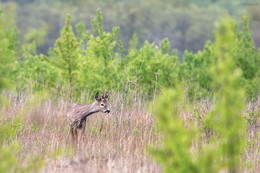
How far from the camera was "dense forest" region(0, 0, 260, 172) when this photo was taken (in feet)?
10.7

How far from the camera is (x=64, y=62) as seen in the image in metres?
13.6

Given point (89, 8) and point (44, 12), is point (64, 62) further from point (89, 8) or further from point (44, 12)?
point (89, 8)

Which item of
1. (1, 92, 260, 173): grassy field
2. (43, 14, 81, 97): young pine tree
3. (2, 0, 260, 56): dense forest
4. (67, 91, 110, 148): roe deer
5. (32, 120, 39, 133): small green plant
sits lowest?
(1, 92, 260, 173): grassy field

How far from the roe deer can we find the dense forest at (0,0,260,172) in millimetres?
200

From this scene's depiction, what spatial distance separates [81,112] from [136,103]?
1.99 metres

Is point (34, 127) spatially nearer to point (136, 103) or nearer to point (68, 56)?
point (136, 103)

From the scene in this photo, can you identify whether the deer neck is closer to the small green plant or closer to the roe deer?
the roe deer

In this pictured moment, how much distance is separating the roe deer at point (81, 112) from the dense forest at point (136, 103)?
0.20 m

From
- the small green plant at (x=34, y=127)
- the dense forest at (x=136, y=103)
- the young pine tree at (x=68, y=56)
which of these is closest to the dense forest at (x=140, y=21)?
the dense forest at (x=136, y=103)

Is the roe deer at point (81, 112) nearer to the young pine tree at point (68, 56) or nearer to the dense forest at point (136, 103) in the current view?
the dense forest at point (136, 103)

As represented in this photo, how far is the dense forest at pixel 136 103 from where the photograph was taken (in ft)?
10.7

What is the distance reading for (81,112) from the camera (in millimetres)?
7246

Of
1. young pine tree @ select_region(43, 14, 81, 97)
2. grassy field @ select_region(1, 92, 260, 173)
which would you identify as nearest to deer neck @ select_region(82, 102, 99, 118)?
grassy field @ select_region(1, 92, 260, 173)

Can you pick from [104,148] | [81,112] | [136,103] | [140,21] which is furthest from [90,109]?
[140,21]
